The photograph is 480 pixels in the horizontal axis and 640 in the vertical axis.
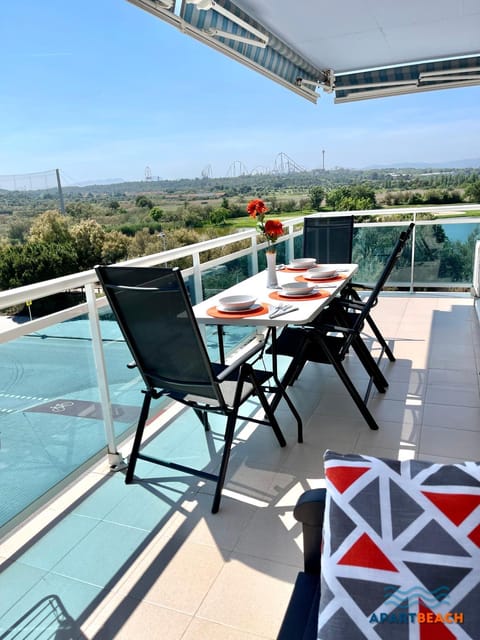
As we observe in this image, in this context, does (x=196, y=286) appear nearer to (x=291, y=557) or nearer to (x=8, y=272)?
(x=291, y=557)

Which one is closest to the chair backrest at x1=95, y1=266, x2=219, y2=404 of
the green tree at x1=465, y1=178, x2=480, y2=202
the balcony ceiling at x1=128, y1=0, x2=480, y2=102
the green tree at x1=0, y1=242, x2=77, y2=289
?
the balcony ceiling at x1=128, y1=0, x2=480, y2=102

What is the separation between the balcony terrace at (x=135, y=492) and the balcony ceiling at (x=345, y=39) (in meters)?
1.68

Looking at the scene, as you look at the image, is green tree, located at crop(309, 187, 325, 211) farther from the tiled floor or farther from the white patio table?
the tiled floor

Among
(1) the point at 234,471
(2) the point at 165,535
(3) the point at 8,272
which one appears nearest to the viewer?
(2) the point at 165,535

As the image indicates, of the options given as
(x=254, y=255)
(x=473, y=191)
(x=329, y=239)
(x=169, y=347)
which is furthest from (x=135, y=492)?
(x=473, y=191)

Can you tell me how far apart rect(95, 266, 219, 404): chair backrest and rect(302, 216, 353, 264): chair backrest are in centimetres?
279

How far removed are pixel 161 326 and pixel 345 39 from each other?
3.79 metres

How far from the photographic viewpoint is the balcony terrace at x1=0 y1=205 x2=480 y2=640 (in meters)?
1.72

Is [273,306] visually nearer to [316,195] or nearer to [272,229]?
[272,229]

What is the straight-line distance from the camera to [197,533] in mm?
2090

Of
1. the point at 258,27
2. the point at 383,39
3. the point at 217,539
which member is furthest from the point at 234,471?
the point at 383,39

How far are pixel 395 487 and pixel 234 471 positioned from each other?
163 cm

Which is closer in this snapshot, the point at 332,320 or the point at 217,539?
the point at 217,539

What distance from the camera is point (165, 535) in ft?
6.83
